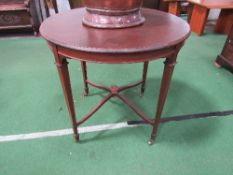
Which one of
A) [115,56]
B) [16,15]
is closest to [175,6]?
[16,15]

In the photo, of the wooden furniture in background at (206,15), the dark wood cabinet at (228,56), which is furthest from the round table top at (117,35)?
the wooden furniture in background at (206,15)

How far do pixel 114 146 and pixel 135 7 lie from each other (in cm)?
84

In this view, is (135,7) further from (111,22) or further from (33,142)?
(33,142)

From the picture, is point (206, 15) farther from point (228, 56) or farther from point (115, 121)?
point (115, 121)

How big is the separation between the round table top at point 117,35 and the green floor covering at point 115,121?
72 centimetres

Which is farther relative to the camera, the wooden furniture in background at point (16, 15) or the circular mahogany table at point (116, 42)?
the wooden furniture in background at point (16, 15)

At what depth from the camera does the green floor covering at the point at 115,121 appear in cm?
112

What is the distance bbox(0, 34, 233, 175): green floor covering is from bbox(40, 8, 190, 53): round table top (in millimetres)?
716

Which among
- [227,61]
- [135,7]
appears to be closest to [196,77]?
[227,61]

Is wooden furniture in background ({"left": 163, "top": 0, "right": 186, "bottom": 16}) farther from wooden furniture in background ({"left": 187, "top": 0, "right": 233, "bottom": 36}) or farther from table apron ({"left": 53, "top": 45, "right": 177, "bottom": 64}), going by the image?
table apron ({"left": 53, "top": 45, "right": 177, "bottom": 64})

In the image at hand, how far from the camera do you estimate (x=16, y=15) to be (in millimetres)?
2717

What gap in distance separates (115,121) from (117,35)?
754mm

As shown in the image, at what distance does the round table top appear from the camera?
74 centimetres

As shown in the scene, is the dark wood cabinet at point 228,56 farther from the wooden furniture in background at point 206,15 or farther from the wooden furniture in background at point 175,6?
the wooden furniture in background at point 175,6
